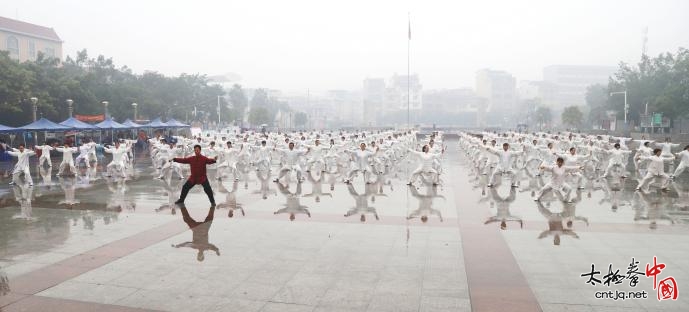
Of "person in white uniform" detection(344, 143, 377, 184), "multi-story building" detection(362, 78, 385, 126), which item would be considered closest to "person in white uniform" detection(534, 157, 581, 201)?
"person in white uniform" detection(344, 143, 377, 184)

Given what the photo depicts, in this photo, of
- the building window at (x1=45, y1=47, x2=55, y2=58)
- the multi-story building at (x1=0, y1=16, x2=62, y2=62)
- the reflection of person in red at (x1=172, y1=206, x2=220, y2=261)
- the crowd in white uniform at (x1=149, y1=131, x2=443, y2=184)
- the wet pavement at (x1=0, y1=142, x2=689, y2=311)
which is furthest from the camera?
the building window at (x1=45, y1=47, x2=55, y2=58)

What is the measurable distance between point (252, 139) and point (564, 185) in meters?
16.8

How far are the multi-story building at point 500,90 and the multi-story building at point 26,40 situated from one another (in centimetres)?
11071

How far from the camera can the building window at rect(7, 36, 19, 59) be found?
68250 mm

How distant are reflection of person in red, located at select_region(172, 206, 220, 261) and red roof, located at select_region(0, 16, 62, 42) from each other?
72436 millimetres

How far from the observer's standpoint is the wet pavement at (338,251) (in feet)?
17.7

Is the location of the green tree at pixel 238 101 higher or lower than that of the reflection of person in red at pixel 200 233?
higher

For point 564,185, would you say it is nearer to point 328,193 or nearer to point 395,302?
point 328,193

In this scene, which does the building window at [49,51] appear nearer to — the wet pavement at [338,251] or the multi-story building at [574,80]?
the wet pavement at [338,251]

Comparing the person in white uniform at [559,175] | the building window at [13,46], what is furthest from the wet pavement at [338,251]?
the building window at [13,46]

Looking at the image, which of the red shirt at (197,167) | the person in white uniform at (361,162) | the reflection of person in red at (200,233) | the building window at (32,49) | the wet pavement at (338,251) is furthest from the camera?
the building window at (32,49)

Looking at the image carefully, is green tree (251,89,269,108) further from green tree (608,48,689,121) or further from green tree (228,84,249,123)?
green tree (608,48,689,121)

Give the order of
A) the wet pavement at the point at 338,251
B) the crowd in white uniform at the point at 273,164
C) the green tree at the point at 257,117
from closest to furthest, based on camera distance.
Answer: the wet pavement at the point at 338,251 → the crowd in white uniform at the point at 273,164 → the green tree at the point at 257,117

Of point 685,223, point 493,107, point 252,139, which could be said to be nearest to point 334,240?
point 685,223
